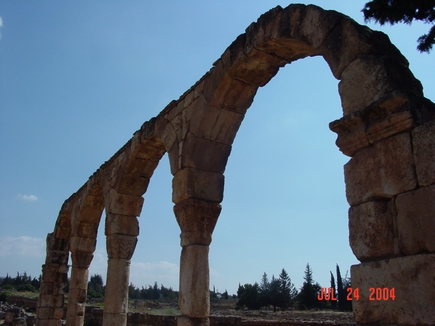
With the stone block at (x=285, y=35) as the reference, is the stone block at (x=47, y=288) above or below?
below

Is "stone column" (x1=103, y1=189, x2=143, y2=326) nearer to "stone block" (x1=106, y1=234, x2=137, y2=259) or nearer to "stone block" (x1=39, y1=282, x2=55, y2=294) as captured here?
"stone block" (x1=106, y1=234, x2=137, y2=259)

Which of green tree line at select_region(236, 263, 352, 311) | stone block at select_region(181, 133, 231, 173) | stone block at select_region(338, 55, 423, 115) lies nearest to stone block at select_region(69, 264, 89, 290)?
stone block at select_region(181, 133, 231, 173)

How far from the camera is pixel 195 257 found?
5.99 metres

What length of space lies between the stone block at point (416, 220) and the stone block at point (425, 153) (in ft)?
0.24

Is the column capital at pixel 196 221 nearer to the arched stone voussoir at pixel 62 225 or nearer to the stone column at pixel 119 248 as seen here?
the stone column at pixel 119 248

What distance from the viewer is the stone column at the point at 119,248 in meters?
8.43

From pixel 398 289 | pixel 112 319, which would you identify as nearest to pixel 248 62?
pixel 398 289

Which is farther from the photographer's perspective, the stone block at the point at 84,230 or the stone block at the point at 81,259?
the stone block at the point at 84,230

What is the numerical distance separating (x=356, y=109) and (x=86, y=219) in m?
9.81

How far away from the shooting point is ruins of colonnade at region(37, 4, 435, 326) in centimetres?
295

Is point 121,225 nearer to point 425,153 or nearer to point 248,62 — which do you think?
point 248,62

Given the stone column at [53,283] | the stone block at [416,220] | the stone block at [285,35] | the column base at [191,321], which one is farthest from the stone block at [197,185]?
the stone column at [53,283]

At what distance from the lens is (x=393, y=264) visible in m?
2.98

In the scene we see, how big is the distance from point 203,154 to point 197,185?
55 cm
